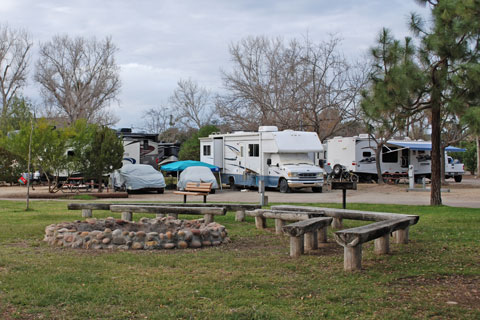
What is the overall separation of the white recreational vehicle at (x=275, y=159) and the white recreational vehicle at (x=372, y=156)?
4138 mm

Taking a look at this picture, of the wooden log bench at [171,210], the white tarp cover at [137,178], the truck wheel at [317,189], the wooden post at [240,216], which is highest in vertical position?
the white tarp cover at [137,178]

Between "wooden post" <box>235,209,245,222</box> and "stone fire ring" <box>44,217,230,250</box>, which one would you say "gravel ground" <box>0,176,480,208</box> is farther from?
"stone fire ring" <box>44,217,230,250</box>

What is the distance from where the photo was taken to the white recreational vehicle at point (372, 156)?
29.5m

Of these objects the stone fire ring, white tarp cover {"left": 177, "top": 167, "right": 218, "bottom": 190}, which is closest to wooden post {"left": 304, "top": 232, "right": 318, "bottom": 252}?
the stone fire ring

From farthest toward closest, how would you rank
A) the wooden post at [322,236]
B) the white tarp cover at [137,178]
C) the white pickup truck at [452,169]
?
the white pickup truck at [452,169] → the white tarp cover at [137,178] → the wooden post at [322,236]

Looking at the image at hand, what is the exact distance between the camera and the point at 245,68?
3762cm

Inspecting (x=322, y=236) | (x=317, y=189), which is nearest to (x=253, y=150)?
(x=317, y=189)

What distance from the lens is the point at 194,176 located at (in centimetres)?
2442

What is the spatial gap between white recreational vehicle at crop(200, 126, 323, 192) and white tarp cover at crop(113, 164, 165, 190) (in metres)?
4.08

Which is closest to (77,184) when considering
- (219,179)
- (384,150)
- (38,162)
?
(38,162)

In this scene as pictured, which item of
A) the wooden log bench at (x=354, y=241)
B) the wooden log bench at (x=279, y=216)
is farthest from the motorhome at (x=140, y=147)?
the wooden log bench at (x=354, y=241)

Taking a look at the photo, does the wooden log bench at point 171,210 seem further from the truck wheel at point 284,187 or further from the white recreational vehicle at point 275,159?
the truck wheel at point 284,187

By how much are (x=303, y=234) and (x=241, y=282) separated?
5.61 feet

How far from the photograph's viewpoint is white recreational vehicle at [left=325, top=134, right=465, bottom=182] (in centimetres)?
2955
